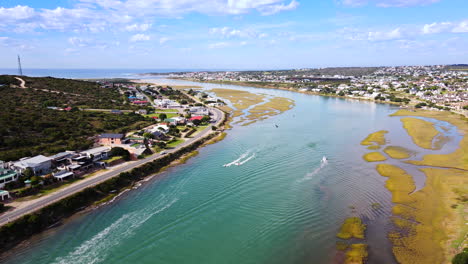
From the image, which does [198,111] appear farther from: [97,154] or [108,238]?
[108,238]

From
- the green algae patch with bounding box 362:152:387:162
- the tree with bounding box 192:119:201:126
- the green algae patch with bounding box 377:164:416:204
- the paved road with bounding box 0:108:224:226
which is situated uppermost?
the tree with bounding box 192:119:201:126

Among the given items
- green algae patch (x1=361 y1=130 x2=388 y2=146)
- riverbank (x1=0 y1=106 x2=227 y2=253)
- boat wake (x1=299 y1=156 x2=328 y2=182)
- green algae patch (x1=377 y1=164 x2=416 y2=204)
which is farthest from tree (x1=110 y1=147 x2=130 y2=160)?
green algae patch (x1=361 y1=130 x2=388 y2=146)

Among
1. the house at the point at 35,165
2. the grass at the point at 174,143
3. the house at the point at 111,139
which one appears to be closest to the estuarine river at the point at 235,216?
the grass at the point at 174,143

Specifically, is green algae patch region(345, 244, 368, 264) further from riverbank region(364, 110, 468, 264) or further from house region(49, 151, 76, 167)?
house region(49, 151, 76, 167)

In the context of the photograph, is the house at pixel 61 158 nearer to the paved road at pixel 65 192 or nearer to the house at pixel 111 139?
the paved road at pixel 65 192

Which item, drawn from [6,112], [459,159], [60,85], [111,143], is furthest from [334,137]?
[60,85]

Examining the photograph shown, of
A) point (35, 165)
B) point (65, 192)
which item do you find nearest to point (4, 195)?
point (65, 192)
